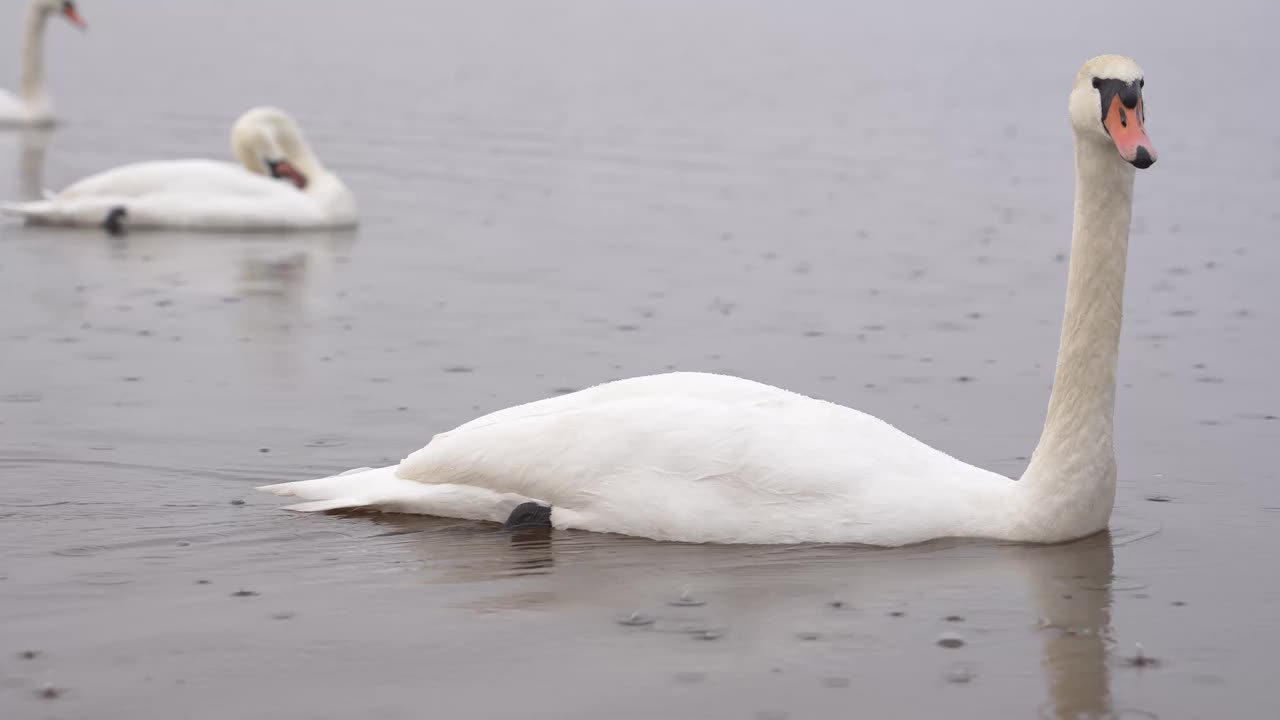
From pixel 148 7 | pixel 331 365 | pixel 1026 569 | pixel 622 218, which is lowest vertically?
pixel 1026 569

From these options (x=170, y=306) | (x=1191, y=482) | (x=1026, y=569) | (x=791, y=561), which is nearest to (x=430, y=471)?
(x=791, y=561)

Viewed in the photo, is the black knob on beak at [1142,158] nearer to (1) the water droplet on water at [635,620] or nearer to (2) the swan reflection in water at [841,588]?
(2) the swan reflection in water at [841,588]

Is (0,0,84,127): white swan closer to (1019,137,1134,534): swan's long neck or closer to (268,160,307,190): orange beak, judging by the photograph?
(268,160,307,190): orange beak

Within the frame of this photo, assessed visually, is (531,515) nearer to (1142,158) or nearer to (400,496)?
(400,496)

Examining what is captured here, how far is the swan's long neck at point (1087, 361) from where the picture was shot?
7.98m

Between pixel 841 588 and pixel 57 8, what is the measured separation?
26.4 meters

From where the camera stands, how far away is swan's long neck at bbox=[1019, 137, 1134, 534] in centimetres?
798

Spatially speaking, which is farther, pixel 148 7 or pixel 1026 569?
pixel 148 7

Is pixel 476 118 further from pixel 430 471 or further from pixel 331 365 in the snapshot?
pixel 430 471

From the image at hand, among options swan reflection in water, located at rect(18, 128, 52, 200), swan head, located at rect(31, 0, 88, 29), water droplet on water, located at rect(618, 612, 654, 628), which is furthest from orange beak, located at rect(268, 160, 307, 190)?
water droplet on water, located at rect(618, 612, 654, 628)

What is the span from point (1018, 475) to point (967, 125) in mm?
23317

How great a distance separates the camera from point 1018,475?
31.7 ft

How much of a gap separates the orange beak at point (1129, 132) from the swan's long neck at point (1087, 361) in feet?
0.75

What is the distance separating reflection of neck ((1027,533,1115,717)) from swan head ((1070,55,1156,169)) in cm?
152
